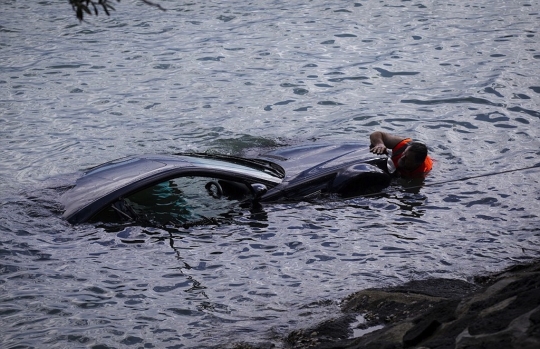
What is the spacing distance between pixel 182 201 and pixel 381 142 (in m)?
2.95

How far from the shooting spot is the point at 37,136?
12977 millimetres

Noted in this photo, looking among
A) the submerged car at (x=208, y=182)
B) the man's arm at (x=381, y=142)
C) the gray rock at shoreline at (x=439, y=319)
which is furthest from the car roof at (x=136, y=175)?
the gray rock at shoreline at (x=439, y=319)

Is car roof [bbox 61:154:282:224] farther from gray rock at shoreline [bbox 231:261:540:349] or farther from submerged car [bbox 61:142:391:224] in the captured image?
gray rock at shoreline [bbox 231:261:540:349]

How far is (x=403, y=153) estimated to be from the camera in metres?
10.1

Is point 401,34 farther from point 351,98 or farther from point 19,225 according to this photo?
point 19,225

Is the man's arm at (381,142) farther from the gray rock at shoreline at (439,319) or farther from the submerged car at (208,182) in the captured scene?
the gray rock at shoreline at (439,319)

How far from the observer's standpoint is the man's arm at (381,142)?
32.2ft

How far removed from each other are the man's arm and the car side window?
190 centimetres

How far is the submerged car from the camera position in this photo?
8.32 m

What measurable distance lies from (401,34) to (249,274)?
11634mm

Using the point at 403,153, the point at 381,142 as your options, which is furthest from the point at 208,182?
the point at 403,153

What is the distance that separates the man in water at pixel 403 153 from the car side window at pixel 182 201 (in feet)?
6.64

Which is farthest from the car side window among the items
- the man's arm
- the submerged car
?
the man's arm

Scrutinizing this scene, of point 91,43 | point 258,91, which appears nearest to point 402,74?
point 258,91
